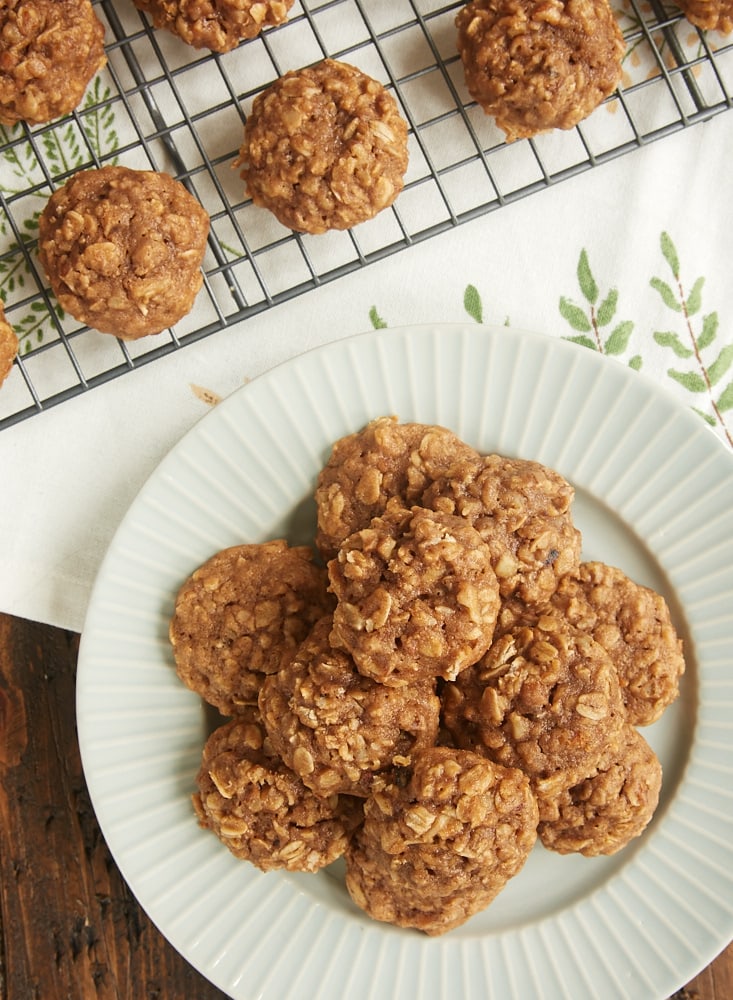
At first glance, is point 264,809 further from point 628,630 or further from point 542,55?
point 542,55

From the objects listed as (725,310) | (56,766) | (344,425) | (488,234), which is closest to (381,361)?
(344,425)

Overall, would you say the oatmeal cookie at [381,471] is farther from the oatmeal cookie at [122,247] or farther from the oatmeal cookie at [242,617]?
the oatmeal cookie at [122,247]

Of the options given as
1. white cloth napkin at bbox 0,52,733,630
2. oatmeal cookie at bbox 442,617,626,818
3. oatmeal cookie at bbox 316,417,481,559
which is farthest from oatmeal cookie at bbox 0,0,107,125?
oatmeal cookie at bbox 442,617,626,818

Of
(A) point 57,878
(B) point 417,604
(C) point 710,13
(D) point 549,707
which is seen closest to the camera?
(B) point 417,604

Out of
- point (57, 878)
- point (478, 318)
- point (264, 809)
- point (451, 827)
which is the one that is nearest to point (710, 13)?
point (478, 318)

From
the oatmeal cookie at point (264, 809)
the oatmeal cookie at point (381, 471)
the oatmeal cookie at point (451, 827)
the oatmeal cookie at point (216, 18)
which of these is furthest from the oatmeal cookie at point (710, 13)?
the oatmeal cookie at point (264, 809)
